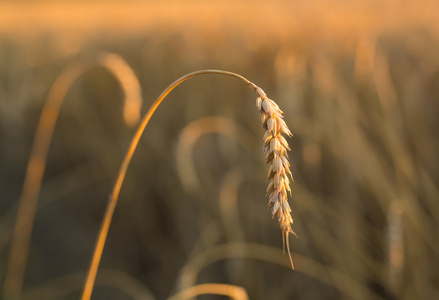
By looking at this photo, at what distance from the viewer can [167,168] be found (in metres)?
1.48

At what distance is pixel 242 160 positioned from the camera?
4.54ft

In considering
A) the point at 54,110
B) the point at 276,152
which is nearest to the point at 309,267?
the point at 54,110

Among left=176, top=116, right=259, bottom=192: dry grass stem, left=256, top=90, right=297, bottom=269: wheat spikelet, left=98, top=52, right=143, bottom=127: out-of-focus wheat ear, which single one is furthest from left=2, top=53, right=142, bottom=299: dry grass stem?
left=256, top=90, right=297, bottom=269: wheat spikelet

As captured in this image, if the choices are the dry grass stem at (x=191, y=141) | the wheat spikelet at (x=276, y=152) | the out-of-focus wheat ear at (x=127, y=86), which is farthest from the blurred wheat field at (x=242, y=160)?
the wheat spikelet at (x=276, y=152)

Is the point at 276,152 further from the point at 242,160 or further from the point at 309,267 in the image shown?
the point at 242,160

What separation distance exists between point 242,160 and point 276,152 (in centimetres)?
104

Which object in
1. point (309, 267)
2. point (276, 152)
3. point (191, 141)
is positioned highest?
point (191, 141)

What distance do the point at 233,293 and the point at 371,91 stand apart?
0.80 meters

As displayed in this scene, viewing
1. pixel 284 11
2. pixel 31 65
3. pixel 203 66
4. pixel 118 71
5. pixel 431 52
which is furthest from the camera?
pixel 284 11

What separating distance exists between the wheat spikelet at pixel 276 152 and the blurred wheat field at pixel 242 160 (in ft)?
1.48

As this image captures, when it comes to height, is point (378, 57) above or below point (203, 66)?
below

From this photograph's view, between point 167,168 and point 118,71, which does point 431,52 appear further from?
point 118,71

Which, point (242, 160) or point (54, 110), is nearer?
point (54, 110)

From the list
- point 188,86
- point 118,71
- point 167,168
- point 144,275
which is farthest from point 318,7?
point 118,71
